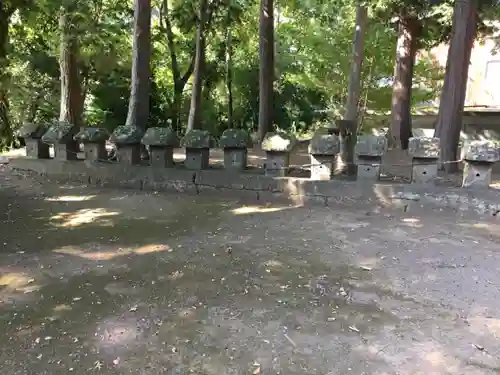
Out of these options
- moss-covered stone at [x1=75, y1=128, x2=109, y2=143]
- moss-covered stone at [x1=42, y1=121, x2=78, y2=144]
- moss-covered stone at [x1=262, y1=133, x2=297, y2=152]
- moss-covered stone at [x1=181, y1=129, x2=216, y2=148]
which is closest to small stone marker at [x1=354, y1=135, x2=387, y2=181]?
moss-covered stone at [x1=262, y1=133, x2=297, y2=152]

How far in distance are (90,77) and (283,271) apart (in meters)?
13.5

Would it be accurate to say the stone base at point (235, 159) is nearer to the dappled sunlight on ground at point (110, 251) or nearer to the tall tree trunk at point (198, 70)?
the dappled sunlight on ground at point (110, 251)

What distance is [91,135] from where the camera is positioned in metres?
7.61

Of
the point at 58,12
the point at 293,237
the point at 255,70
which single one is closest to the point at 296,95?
the point at 255,70

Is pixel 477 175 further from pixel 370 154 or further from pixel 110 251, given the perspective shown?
pixel 110 251

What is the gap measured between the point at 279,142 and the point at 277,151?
0.45 feet

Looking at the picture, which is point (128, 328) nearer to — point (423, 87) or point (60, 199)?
point (60, 199)

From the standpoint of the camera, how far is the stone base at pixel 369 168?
654cm

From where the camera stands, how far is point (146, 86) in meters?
7.98

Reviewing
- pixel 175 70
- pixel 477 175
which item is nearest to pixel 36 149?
pixel 477 175

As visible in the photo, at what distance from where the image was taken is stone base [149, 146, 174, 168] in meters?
7.34

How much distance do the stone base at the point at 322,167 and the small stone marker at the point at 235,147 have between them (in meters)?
1.05

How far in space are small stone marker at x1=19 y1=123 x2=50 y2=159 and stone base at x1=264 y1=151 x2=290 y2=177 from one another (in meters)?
4.07

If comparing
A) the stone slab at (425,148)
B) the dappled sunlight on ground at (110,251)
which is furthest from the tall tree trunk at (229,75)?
the dappled sunlight on ground at (110,251)
